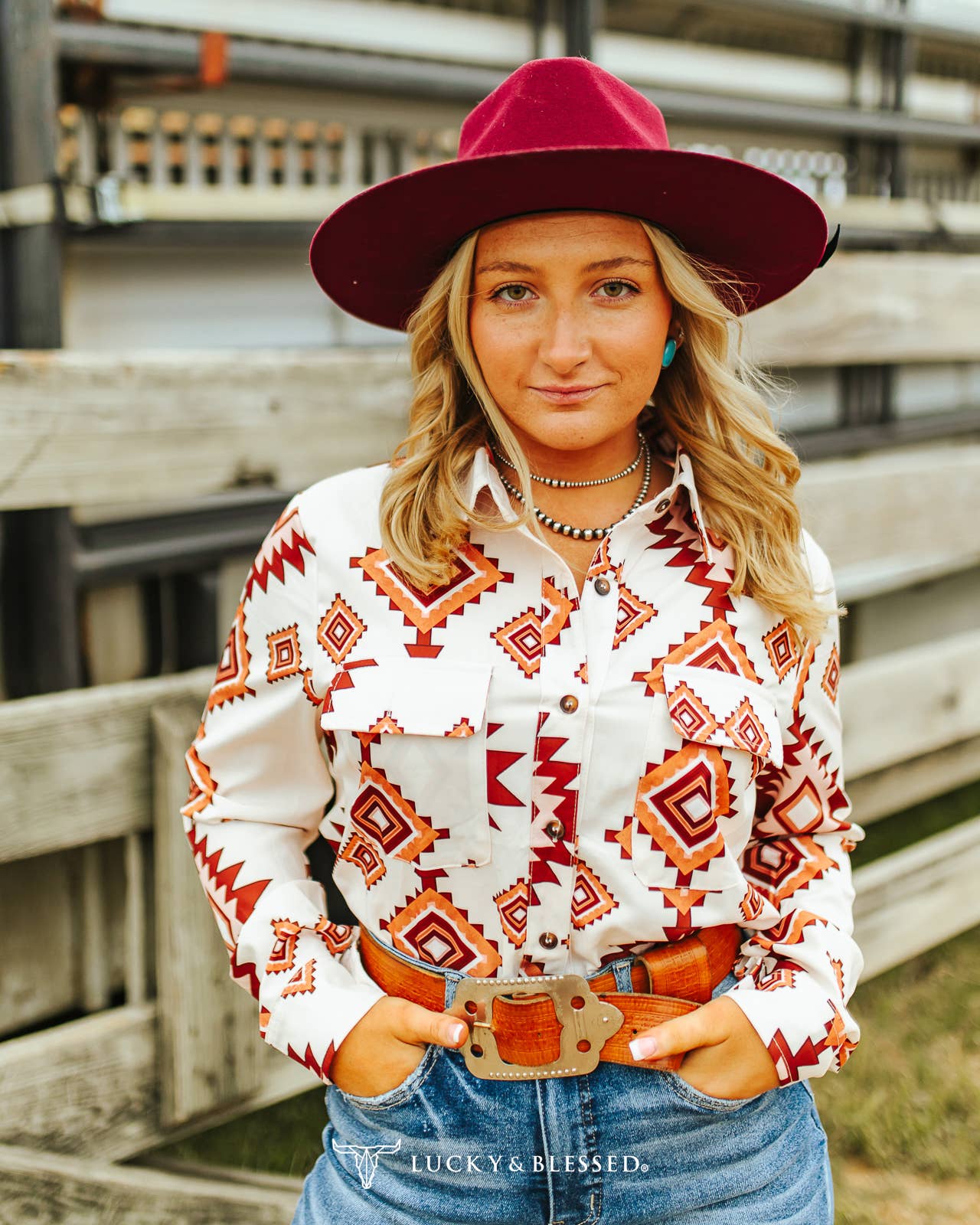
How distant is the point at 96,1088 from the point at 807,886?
144 centimetres

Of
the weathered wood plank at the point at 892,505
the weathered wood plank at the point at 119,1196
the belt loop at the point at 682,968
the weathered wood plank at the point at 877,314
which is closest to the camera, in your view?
the belt loop at the point at 682,968

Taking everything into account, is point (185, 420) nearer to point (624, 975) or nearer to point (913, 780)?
point (624, 975)

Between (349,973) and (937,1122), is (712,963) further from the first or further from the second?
(937,1122)

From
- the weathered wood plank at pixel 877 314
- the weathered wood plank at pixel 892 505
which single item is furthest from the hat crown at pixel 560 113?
the weathered wood plank at pixel 892 505

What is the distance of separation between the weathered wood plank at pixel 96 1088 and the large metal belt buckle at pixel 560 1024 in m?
0.99

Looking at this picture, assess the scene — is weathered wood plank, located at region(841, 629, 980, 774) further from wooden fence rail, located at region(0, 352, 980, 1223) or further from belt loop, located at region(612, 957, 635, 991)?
belt loop, located at region(612, 957, 635, 991)

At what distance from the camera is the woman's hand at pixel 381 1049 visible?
4.99 ft

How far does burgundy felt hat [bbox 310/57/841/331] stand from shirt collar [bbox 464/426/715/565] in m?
0.29

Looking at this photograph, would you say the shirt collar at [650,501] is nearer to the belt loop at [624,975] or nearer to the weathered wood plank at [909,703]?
the belt loop at [624,975]

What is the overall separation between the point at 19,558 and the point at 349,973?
1.18 meters

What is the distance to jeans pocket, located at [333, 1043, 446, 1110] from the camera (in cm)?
154

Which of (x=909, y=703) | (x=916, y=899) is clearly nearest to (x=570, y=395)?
(x=909, y=703)

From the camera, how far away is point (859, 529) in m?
3.32

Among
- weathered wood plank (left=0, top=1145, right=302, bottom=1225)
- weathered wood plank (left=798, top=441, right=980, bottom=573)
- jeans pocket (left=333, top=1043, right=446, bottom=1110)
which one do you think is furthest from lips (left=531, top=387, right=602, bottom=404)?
weathered wood plank (left=0, top=1145, right=302, bottom=1225)
